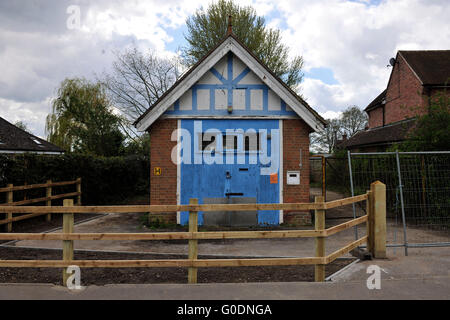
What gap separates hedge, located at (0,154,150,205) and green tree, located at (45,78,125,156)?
4.42m

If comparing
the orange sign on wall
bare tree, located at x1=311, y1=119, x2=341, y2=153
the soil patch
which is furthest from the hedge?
bare tree, located at x1=311, y1=119, x2=341, y2=153

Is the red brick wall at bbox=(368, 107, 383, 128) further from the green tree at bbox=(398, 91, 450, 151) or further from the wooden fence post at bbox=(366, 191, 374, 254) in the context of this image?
the wooden fence post at bbox=(366, 191, 374, 254)

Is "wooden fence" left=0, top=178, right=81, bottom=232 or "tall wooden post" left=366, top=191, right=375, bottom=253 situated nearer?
"tall wooden post" left=366, top=191, right=375, bottom=253

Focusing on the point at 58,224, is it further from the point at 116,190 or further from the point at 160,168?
the point at 116,190

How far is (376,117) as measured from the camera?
30.0 metres

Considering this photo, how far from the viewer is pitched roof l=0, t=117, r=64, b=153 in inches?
986

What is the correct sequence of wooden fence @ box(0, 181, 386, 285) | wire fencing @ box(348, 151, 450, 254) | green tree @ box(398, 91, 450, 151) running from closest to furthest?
wooden fence @ box(0, 181, 386, 285) → wire fencing @ box(348, 151, 450, 254) → green tree @ box(398, 91, 450, 151)

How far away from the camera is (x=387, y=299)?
437 centimetres

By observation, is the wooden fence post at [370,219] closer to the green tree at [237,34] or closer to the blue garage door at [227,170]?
the blue garage door at [227,170]

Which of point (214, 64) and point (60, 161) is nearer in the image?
point (214, 64)

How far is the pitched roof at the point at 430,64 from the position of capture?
2094 centimetres
